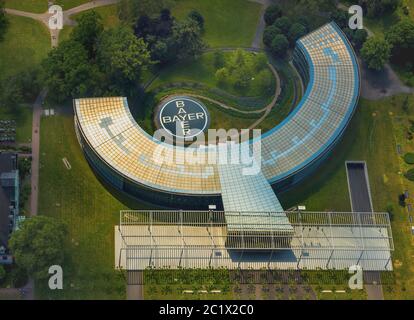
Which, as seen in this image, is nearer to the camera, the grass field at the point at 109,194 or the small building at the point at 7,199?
the small building at the point at 7,199

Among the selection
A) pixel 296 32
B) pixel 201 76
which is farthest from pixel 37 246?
pixel 296 32

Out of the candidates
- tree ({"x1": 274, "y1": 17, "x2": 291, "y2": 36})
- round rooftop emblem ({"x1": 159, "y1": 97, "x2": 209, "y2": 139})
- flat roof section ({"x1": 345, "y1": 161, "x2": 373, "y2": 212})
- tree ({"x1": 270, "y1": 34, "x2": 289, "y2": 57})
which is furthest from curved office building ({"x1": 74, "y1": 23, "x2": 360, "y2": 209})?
tree ({"x1": 274, "y1": 17, "x2": 291, "y2": 36})

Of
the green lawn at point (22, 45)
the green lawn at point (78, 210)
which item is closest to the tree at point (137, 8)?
the green lawn at point (22, 45)

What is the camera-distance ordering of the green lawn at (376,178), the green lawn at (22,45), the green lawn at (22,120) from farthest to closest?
Answer: 1. the green lawn at (22,45)
2. the green lawn at (22,120)
3. the green lawn at (376,178)

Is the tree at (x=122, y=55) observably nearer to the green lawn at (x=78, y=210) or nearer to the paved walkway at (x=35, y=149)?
the green lawn at (x=78, y=210)

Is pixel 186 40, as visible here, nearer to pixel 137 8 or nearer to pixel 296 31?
pixel 137 8

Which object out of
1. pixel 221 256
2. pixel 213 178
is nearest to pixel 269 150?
pixel 213 178
